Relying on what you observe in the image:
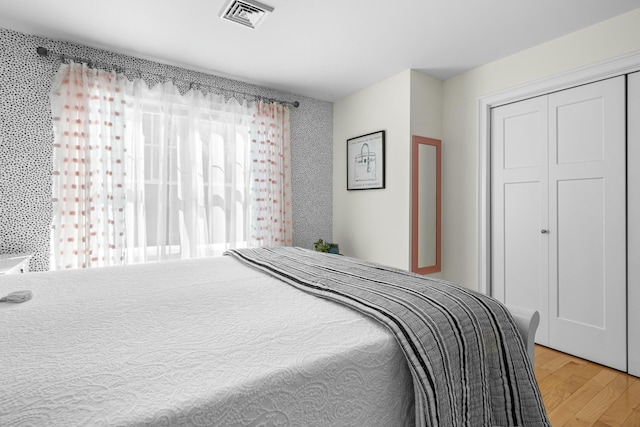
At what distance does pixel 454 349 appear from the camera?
3.13ft

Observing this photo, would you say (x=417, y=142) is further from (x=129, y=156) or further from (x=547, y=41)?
(x=129, y=156)

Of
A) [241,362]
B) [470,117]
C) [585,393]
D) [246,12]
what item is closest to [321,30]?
[246,12]

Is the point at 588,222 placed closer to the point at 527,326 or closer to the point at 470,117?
the point at 470,117

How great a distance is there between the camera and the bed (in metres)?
0.64

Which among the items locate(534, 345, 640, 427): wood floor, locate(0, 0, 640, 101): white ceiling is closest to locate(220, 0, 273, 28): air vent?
locate(0, 0, 640, 101): white ceiling

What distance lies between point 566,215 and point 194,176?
10.9ft

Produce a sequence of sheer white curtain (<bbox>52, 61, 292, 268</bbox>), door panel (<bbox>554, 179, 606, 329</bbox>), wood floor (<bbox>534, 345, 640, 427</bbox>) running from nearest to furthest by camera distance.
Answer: wood floor (<bbox>534, 345, 640, 427</bbox>), door panel (<bbox>554, 179, 606, 329</bbox>), sheer white curtain (<bbox>52, 61, 292, 268</bbox>)

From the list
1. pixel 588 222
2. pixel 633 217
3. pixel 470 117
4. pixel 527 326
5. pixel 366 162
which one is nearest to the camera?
pixel 527 326

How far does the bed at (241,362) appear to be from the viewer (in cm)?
64

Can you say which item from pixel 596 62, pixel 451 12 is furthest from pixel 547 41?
pixel 451 12

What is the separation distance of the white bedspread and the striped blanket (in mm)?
61

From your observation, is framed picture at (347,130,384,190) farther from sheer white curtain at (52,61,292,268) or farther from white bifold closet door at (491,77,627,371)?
white bifold closet door at (491,77,627,371)

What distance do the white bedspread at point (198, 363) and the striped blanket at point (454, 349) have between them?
0.06 m

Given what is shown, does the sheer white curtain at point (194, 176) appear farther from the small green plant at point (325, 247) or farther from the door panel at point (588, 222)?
the door panel at point (588, 222)
